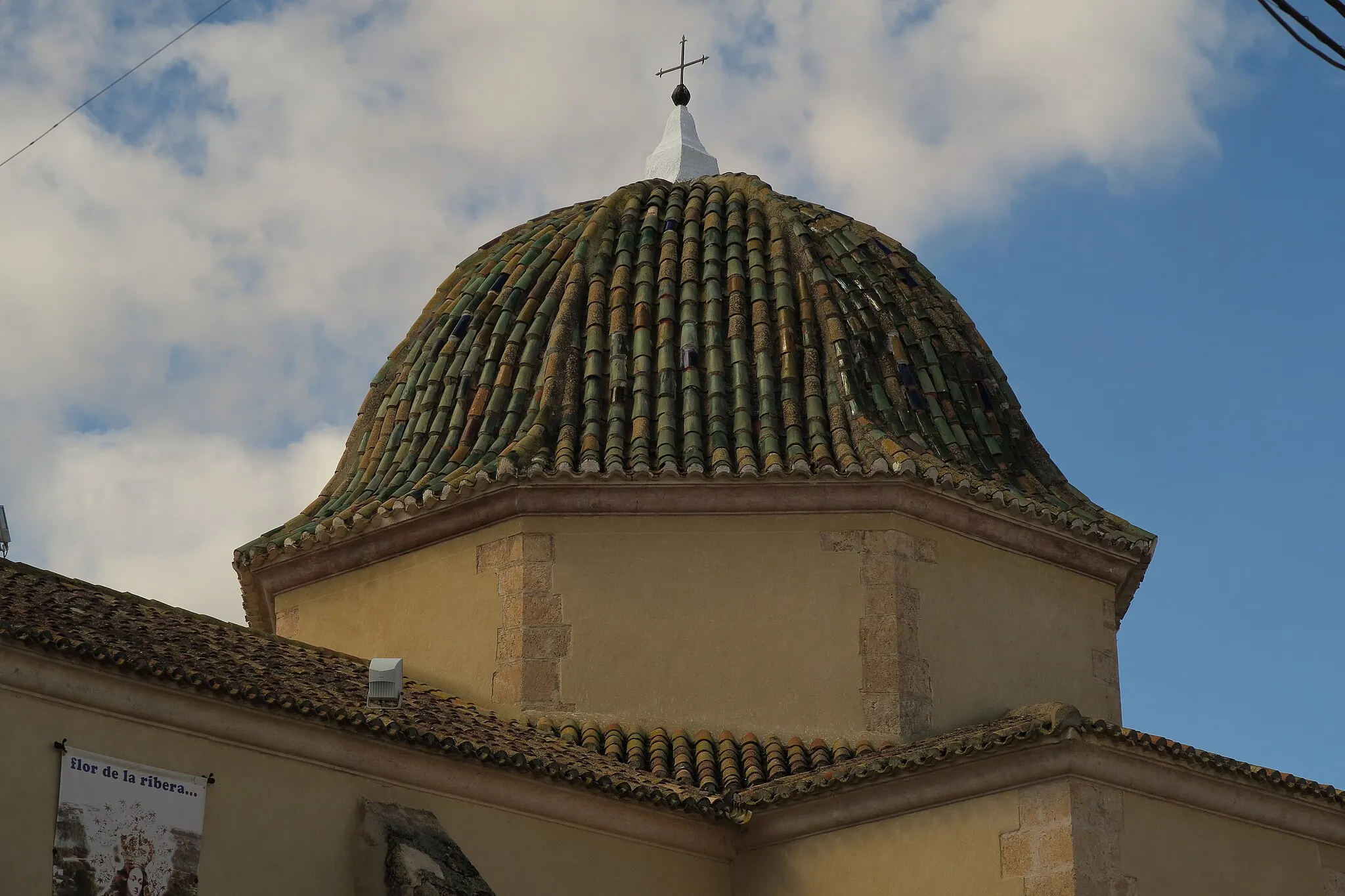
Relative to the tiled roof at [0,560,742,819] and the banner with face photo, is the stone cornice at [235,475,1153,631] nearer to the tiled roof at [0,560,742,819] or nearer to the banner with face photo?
the tiled roof at [0,560,742,819]

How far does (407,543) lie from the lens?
599 inches

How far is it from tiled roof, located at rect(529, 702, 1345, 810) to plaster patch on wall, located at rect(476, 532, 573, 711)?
0.30 m

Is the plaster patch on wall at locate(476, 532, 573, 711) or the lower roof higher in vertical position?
the plaster patch on wall at locate(476, 532, 573, 711)

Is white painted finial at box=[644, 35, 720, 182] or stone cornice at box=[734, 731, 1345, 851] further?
white painted finial at box=[644, 35, 720, 182]

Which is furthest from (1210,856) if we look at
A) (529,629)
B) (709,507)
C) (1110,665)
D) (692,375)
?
(692,375)

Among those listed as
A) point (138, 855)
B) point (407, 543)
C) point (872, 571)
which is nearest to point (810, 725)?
point (872, 571)

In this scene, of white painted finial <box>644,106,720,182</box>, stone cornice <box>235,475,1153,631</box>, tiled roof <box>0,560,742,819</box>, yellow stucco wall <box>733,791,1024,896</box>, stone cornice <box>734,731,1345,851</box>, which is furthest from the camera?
white painted finial <box>644,106,720,182</box>

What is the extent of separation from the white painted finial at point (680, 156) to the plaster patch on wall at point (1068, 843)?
9304 millimetres

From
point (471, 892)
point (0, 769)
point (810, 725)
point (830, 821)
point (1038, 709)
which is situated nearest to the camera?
point (0, 769)

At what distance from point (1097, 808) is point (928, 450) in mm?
4131

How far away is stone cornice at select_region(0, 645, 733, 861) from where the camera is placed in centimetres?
1023

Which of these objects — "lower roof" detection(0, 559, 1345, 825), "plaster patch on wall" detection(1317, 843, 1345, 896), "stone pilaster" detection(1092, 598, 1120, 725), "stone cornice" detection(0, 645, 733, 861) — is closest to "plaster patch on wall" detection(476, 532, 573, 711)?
"lower roof" detection(0, 559, 1345, 825)

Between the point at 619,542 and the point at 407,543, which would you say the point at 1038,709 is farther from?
the point at 407,543

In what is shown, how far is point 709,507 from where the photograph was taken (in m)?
14.6
